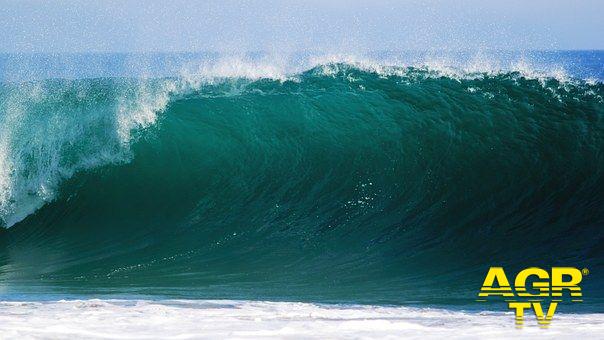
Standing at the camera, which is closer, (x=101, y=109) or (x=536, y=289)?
(x=536, y=289)

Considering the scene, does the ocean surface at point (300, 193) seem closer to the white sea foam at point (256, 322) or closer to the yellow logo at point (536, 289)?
the white sea foam at point (256, 322)

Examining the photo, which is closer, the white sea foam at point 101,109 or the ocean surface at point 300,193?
the ocean surface at point 300,193

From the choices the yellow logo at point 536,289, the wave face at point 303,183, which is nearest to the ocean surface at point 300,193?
the wave face at point 303,183

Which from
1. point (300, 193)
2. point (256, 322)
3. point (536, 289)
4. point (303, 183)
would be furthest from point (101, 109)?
point (536, 289)

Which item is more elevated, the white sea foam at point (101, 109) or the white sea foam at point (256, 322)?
the white sea foam at point (101, 109)

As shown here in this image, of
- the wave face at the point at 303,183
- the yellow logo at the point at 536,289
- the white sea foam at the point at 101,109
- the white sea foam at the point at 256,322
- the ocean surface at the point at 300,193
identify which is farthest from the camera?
the white sea foam at the point at 101,109

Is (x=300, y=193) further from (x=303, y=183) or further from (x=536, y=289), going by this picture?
(x=536, y=289)
